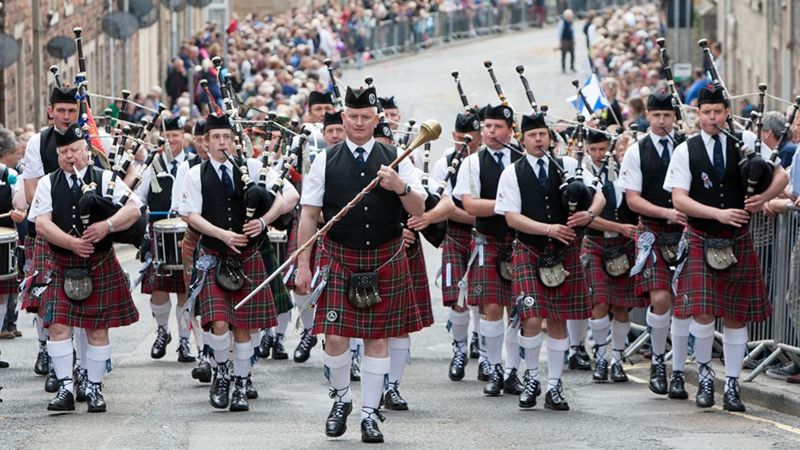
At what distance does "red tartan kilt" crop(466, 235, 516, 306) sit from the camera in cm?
1312

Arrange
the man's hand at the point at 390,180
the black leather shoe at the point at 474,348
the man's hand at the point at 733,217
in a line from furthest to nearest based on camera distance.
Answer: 1. the black leather shoe at the point at 474,348
2. the man's hand at the point at 733,217
3. the man's hand at the point at 390,180

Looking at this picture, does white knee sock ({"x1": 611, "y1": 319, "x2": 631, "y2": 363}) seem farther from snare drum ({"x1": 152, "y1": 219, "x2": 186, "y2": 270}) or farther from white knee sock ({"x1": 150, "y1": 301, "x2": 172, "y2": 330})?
white knee sock ({"x1": 150, "y1": 301, "x2": 172, "y2": 330})

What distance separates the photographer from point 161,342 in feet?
47.7

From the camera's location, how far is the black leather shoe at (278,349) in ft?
48.5

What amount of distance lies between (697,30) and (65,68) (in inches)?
558

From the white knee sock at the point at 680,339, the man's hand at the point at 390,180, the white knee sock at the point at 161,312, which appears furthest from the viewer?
the white knee sock at the point at 161,312

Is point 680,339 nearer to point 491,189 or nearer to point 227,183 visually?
point 491,189

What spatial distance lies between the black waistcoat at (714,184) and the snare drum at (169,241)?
11.7ft

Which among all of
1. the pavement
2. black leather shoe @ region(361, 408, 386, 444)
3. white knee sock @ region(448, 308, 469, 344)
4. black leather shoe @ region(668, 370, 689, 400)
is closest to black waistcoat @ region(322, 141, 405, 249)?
black leather shoe @ region(361, 408, 386, 444)

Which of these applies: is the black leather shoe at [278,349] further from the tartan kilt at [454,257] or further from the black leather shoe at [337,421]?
the black leather shoe at [337,421]

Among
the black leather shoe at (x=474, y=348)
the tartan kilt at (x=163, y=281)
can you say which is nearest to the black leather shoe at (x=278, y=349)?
the tartan kilt at (x=163, y=281)

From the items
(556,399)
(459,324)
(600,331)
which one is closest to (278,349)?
→ (459,324)

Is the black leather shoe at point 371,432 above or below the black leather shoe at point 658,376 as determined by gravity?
above

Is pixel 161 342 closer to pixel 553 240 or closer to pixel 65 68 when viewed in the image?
pixel 553 240
